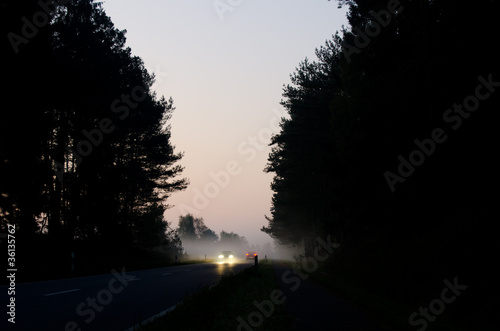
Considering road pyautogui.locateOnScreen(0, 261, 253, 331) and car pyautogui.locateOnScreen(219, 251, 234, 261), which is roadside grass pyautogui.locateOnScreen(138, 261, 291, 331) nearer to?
road pyautogui.locateOnScreen(0, 261, 253, 331)

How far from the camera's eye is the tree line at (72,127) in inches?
807

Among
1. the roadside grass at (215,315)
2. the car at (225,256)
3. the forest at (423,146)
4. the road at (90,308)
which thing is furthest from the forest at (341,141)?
the car at (225,256)

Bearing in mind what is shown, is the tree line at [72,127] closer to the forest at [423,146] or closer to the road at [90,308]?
the road at [90,308]

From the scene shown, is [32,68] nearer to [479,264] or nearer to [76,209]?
[76,209]

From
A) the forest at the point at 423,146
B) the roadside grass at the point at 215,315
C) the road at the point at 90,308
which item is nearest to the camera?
the roadside grass at the point at 215,315

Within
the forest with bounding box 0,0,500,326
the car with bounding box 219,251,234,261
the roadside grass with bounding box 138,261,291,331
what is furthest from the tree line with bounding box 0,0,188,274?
the car with bounding box 219,251,234,261

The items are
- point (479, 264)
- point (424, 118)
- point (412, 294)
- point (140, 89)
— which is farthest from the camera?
point (140, 89)

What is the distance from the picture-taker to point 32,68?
2122 cm

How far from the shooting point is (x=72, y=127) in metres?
27.7

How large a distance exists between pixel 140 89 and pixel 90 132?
6120 mm

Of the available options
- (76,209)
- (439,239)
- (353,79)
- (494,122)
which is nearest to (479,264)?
(439,239)

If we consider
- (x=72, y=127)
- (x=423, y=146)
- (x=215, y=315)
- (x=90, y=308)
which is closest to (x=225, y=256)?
(x=72, y=127)

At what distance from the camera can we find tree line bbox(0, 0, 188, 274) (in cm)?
2050

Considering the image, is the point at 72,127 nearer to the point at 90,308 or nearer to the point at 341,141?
the point at 341,141
